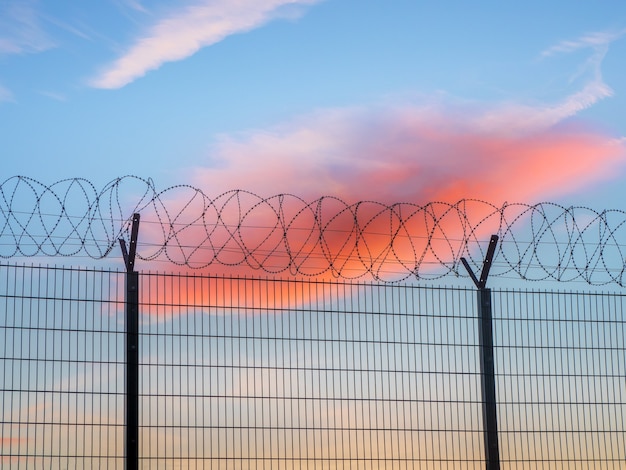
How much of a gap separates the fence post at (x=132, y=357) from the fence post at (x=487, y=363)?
428 cm

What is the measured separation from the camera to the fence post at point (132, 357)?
13375mm

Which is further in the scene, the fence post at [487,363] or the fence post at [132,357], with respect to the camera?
the fence post at [487,363]

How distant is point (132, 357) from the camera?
13.5 m

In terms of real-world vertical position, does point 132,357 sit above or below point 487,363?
above

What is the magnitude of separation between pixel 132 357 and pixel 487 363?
4579 mm

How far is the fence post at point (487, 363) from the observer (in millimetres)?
14984

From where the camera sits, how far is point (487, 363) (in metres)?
15.2

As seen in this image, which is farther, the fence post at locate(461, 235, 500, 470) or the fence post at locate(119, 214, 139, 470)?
the fence post at locate(461, 235, 500, 470)

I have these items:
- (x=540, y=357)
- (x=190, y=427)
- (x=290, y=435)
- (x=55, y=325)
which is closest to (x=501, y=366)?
(x=540, y=357)

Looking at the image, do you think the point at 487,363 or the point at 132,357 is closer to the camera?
the point at 132,357

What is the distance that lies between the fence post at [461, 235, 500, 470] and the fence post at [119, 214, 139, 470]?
4.28 m

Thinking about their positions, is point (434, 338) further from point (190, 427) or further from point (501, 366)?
point (190, 427)

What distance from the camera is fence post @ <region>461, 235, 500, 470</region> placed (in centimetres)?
1498

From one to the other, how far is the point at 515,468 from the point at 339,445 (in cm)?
243
